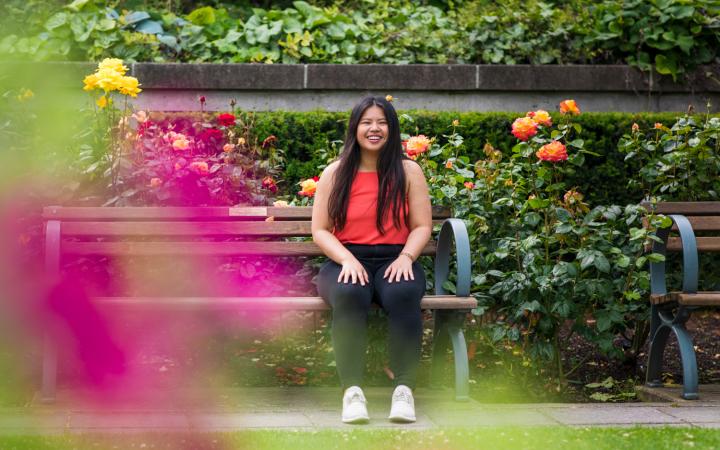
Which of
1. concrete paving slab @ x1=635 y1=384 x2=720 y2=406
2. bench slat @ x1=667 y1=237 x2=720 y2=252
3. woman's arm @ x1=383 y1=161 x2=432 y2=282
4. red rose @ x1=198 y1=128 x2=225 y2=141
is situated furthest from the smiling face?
red rose @ x1=198 y1=128 x2=225 y2=141

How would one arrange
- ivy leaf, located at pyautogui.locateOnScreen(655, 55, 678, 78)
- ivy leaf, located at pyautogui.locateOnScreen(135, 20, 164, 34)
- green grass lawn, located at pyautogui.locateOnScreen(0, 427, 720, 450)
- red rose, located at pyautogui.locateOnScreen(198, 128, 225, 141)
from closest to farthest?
green grass lawn, located at pyautogui.locateOnScreen(0, 427, 720, 450) < red rose, located at pyautogui.locateOnScreen(198, 128, 225, 141) < ivy leaf, located at pyautogui.locateOnScreen(655, 55, 678, 78) < ivy leaf, located at pyautogui.locateOnScreen(135, 20, 164, 34)

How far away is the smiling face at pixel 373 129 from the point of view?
423 centimetres

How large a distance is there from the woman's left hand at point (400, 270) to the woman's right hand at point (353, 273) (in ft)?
0.32

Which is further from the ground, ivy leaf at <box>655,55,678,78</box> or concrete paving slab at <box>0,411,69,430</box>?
ivy leaf at <box>655,55,678,78</box>

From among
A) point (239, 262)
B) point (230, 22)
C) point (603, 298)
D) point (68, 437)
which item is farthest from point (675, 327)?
point (230, 22)

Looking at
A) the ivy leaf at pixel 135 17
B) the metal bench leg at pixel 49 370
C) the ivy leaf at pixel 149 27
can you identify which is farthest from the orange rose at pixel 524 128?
the ivy leaf at pixel 135 17

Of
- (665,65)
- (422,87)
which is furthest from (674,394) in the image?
(665,65)

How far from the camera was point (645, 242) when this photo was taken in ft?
14.6

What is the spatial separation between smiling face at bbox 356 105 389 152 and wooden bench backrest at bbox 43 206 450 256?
1.73ft

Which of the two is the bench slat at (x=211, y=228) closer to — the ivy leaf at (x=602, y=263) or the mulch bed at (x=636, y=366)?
the ivy leaf at (x=602, y=263)

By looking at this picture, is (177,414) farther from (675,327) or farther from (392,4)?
(392,4)

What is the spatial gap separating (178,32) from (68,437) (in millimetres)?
5802

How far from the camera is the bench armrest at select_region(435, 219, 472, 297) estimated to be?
408 cm

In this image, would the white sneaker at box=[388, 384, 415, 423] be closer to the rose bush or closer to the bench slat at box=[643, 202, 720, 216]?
the rose bush
